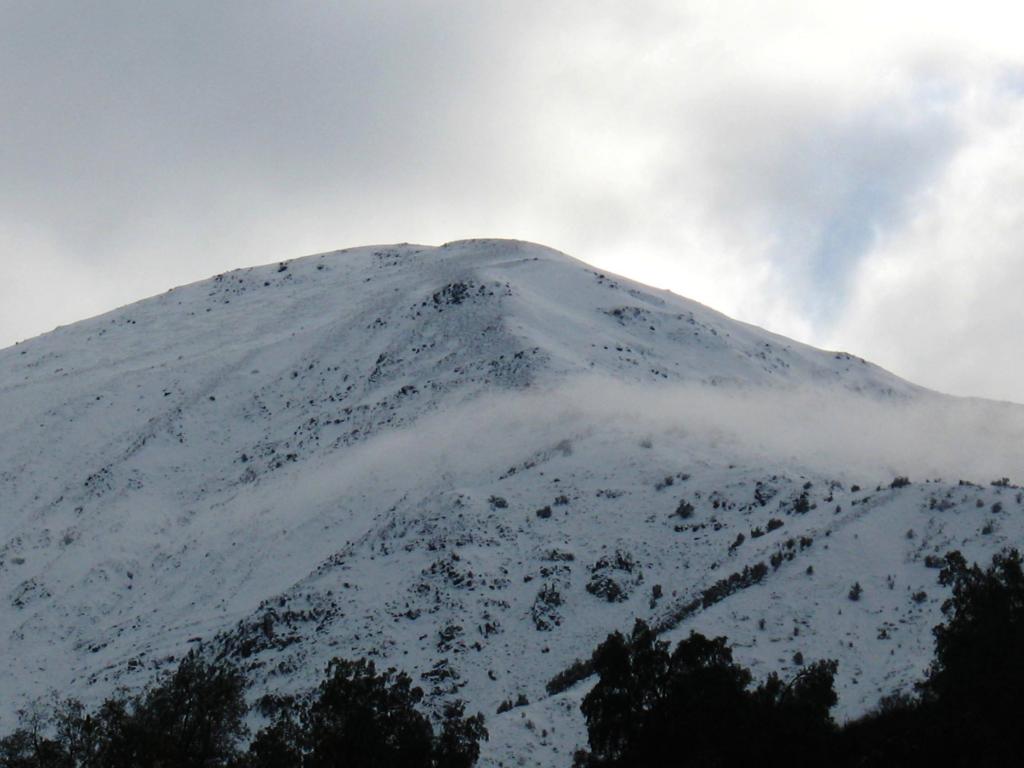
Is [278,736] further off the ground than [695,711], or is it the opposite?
[695,711]

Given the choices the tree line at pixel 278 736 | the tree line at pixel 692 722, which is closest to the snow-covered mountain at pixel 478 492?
the tree line at pixel 692 722

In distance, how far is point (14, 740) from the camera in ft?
110

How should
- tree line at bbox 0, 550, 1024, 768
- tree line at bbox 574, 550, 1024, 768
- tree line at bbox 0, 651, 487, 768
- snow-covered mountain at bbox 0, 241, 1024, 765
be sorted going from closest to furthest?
tree line at bbox 574, 550, 1024, 768 < tree line at bbox 0, 550, 1024, 768 < tree line at bbox 0, 651, 487, 768 < snow-covered mountain at bbox 0, 241, 1024, 765

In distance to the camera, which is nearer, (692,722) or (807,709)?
(807,709)

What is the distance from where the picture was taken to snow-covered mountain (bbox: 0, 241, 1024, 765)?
42.4m

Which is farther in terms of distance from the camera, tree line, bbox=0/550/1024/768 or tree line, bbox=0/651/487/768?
tree line, bbox=0/651/487/768

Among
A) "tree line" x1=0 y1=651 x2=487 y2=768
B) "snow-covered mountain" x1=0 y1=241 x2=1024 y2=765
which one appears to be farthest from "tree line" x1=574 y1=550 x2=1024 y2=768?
"snow-covered mountain" x1=0 y1=241 x2=1024 y2=765

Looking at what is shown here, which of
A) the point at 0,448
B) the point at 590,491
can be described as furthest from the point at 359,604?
the point at 0,448

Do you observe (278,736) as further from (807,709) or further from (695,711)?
(807,709)

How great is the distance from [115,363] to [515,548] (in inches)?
1793

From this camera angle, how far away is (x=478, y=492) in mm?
53688

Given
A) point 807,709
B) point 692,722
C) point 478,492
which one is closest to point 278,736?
point 692,722

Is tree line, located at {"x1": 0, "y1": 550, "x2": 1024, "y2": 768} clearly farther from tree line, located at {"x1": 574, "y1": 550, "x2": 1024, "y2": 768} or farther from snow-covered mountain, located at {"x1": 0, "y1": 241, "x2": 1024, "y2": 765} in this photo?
snow-covered mountain, located at {"x1": 0, "y1": 241, "x2": 1024, "y2": 765}

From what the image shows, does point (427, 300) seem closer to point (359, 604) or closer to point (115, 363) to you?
point (115, 363)
